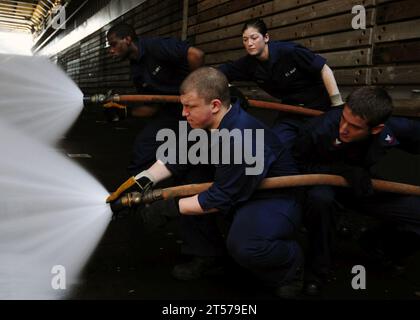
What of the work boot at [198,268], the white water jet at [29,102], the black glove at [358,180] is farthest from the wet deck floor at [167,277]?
the white water jet at [29,102]

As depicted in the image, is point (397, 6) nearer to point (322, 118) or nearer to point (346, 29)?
point (346, 29)

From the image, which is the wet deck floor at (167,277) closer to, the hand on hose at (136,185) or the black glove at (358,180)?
the hand on hose at (136,185)

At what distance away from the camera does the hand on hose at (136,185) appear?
104 inches

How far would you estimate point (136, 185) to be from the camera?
8.92ft

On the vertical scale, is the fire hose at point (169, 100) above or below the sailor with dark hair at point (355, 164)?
above

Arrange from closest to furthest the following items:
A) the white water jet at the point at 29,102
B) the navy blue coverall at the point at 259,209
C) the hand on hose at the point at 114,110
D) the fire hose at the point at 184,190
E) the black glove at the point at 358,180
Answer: the navy blue coverall at the point at 259,209, the fire hose at the point at 184,190, the black glove at the point at 358,180, the hand on hose at the point at 114,110, the white water jet at the point at 29,102

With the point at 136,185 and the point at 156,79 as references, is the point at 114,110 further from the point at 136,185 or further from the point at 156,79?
the point at 136,185

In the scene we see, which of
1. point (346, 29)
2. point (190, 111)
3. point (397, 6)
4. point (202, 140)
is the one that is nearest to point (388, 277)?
point (202, 140)

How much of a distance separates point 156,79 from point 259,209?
237cm

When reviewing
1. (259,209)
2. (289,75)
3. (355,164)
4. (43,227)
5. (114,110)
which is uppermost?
(289,75)

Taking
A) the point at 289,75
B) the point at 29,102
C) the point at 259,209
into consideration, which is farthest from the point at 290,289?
the point at 29,102

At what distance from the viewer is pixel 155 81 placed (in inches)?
173

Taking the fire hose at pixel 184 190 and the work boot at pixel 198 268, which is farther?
the work boot at pixel 198 268

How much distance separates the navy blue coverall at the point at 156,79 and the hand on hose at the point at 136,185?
1227mm
